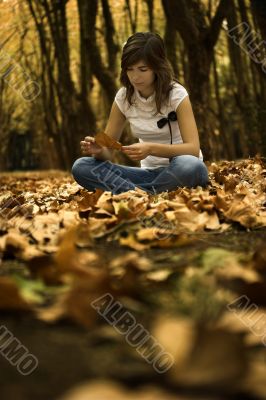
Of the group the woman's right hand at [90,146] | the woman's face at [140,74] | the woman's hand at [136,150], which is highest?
the woman's face at [140,74]

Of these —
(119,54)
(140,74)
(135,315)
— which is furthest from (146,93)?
(119,54)

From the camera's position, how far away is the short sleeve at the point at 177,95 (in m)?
3.89

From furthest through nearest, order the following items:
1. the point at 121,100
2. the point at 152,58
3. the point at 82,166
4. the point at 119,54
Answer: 1. the point at 119,54
2. the point at 121,100
3. the point at 82,166
4. the point at 152,58

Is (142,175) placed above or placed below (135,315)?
below

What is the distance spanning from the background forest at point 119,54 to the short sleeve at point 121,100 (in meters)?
2.61

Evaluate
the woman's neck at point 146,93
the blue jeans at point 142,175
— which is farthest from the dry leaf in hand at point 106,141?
the woman's neck at point 146,93

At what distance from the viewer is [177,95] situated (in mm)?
3906

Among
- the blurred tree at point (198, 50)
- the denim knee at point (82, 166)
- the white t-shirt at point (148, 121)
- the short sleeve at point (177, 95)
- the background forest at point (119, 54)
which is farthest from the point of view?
the background forest at point (119, 54)

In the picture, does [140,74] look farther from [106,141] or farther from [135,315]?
[135,315]

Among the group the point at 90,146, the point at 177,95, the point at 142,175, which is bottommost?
the point at 142,175

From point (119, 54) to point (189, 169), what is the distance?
1364 centimetres

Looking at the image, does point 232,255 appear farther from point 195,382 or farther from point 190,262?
point 195,382

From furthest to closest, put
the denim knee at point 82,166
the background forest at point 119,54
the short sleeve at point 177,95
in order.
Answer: the background forest at point 119,54 < the denim knee at point 82,166 < the short sleeve at point 177,95

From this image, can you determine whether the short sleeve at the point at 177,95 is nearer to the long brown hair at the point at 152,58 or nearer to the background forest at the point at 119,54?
the long brown hair at the point at 152,58
